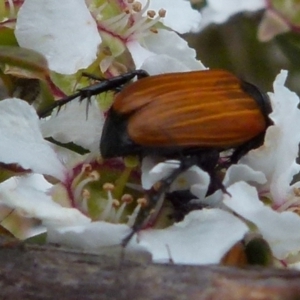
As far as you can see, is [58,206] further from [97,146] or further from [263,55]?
[263,55]

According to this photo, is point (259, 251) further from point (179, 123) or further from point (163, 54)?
point (163, 54)

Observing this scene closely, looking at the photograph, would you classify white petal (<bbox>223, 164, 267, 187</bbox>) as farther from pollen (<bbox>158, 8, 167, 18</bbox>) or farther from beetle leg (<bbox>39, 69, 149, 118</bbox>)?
pollen (<bbox>158, 8, 167, 18</bbox>)

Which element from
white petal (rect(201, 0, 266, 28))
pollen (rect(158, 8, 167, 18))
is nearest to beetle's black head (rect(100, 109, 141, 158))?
pollen (rect(158, 8, 167, 18))

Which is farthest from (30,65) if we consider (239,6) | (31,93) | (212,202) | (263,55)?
(263,55)

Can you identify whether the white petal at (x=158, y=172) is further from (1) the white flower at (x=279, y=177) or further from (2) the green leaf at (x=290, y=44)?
(2) the green leaf at (x=290, y=44)

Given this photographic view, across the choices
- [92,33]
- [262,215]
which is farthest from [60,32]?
[262,215]

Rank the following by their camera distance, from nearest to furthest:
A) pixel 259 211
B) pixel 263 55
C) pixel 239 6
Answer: pixel 259 211, pixel 239 6, pixel 263 55
